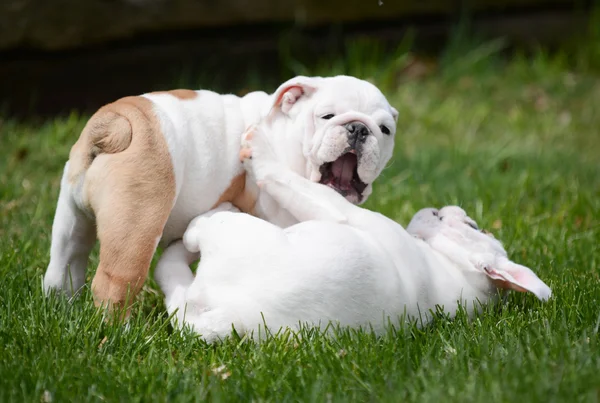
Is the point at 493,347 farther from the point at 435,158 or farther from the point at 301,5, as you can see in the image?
the point at 301,5

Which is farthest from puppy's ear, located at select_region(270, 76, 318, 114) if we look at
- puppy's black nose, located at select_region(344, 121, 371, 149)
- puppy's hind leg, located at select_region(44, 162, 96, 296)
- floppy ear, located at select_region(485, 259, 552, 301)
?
floppy ear, located at select_region(485, 259, 552, 301)

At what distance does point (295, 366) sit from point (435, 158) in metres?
3.36

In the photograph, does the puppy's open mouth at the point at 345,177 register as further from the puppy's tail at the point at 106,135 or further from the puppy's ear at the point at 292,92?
the puppy's tail at the point at 106,135

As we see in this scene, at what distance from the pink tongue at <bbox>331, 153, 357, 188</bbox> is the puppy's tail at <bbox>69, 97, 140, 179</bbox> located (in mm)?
711

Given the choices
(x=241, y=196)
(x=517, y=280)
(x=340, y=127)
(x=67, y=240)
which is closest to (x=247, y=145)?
(x=241, y=196)

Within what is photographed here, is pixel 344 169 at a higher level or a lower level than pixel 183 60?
lower

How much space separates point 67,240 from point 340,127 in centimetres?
102

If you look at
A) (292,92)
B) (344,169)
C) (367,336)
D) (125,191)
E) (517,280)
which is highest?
(292,92)

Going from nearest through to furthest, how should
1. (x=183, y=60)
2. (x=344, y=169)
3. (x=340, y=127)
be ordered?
(x=340, y=127) < (x=344, y=169) < (x=183, y=60)

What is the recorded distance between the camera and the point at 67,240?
289cm

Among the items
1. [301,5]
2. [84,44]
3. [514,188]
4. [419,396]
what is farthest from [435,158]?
[419,396]

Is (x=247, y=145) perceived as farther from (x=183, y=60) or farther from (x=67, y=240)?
(x=183, y=60)

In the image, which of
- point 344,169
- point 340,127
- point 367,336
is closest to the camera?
point 367,336

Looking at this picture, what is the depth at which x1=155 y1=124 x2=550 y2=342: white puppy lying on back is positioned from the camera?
257 cm
